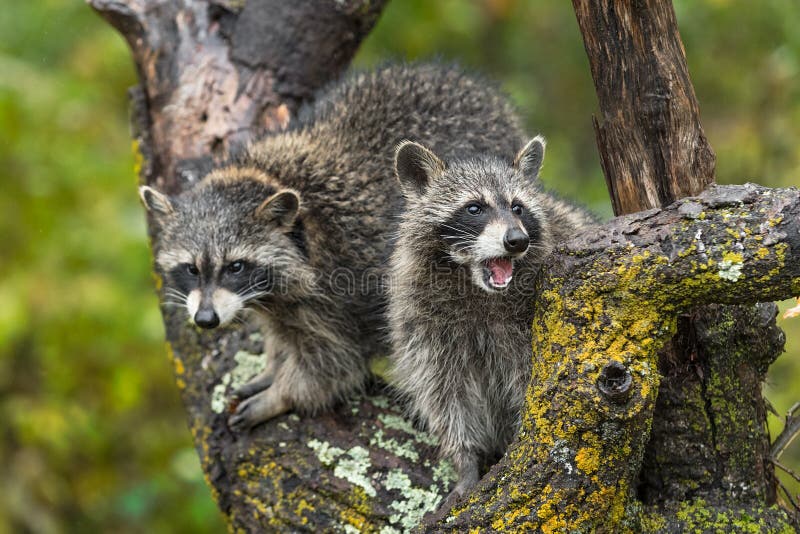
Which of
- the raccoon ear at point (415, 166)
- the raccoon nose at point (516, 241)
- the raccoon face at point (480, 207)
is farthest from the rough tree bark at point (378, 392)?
the raccoon ear at point (415, 166)

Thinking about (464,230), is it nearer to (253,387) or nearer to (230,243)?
(230,243)

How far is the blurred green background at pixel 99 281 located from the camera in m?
5.66

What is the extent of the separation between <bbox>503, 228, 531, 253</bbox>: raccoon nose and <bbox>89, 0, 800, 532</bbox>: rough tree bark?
26cm

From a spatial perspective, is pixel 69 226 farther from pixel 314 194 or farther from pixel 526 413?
pixel 526 413

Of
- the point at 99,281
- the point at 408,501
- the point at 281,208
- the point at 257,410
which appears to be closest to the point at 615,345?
the point at 408,501

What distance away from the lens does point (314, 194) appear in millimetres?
4074

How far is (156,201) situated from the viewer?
4.00 meters

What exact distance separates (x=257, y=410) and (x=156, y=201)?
1.13m

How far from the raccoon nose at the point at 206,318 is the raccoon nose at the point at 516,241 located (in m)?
1.34

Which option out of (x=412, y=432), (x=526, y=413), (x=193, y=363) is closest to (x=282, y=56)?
(x=193, y=363)

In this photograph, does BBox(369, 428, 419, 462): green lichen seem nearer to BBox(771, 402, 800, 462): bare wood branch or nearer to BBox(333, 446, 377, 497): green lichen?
BBox(333, 446, 377, 497): green lichen

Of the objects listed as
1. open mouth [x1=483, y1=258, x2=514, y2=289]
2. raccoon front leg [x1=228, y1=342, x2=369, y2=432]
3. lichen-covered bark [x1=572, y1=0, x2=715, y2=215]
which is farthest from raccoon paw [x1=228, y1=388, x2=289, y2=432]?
lichen-covered bark [x1=572, y1=0, x2=715, y2=215]

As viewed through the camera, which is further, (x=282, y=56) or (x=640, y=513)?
(x=282, y=56)

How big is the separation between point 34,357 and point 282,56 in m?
2.99
